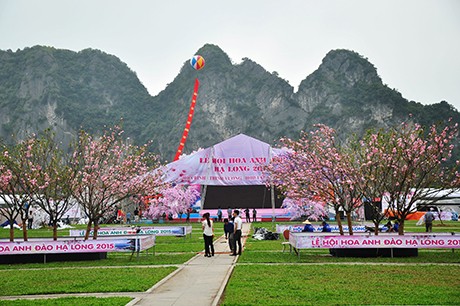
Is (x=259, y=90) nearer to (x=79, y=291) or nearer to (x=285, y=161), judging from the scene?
(x=285, y=161)

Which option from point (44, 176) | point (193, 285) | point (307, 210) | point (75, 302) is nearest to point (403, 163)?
point (193, 285)

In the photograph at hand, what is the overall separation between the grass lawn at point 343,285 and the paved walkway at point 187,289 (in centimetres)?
32

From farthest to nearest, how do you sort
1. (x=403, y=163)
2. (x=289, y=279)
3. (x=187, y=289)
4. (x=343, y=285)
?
(x=403, y=163), (x=289, y=279), (x=343, y=285), (x=187, y=289)

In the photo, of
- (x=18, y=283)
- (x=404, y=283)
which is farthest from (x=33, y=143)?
(x=404, y=283)

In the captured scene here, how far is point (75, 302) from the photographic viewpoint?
10672mm

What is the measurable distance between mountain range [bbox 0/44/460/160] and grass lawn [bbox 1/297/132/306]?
137693 millimetres

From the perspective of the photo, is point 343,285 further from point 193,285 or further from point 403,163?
point 403,163

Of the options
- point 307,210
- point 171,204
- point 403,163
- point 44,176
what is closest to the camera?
point 403,163

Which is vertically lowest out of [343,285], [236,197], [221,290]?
[343,285]

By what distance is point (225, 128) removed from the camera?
549 ft

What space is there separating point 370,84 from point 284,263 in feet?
485

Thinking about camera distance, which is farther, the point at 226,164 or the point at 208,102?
the point at 208,102

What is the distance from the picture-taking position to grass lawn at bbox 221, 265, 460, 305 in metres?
10.4

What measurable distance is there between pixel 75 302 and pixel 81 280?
Result: 10.8ft
